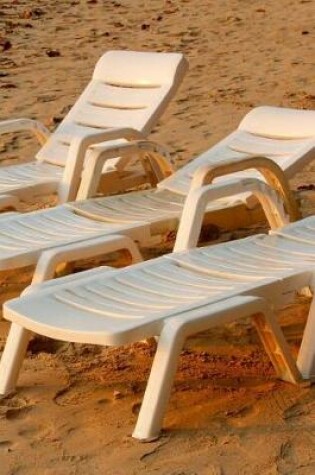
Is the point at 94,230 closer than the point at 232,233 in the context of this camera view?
Yes

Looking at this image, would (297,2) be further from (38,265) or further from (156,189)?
(38,265)

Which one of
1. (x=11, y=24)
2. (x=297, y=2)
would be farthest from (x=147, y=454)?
(x=297, y=2)

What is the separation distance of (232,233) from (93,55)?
20.1 feet

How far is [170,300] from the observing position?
3.89 metres

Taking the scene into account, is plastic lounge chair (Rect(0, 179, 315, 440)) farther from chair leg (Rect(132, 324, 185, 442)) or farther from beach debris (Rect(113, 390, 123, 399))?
beach debris (Rect(113, 390, 123, 399))

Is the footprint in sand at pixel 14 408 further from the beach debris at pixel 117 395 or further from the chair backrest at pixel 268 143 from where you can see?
the chair backrest at pixel 268 143

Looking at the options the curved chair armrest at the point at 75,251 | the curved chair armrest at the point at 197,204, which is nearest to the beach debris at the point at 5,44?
the curved chair armrest at the point at 197,204

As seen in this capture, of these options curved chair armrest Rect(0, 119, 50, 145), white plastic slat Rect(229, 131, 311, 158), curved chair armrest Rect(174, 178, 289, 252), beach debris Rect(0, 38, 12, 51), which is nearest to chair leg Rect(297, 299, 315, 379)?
curved chair armrest Rect(174, 178, 289, 252)

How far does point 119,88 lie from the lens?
663cm

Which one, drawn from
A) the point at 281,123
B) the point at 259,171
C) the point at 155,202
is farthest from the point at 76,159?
the point at 281,123

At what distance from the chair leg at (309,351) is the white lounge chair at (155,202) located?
2.96ft

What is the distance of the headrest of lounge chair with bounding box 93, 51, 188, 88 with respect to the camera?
6328mm

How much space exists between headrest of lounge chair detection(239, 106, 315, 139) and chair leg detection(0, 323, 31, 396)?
200 centimetres

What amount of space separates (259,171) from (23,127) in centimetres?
171
